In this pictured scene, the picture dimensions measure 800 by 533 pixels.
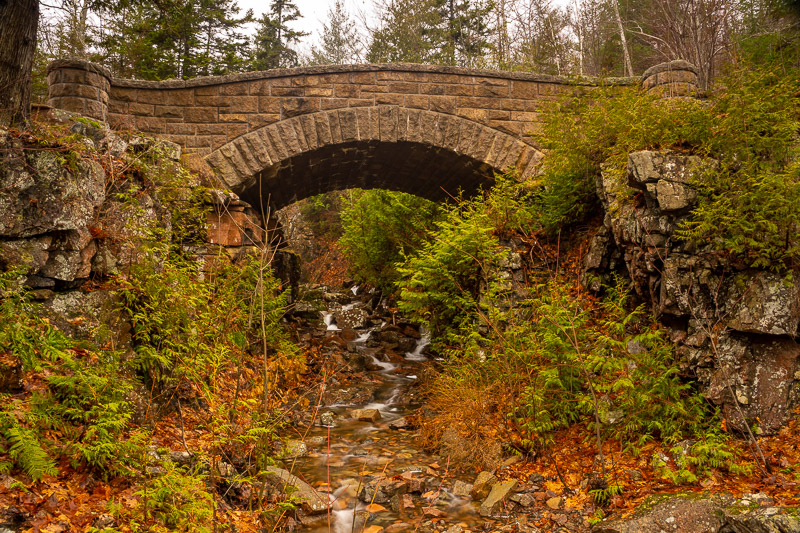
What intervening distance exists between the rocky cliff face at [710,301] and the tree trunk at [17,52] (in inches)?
249

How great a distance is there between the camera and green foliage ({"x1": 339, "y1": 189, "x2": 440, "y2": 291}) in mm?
12938

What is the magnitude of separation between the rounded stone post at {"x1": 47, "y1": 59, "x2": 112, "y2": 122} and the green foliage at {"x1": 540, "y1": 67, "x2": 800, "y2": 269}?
7.59 m

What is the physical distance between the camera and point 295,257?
41.7ft

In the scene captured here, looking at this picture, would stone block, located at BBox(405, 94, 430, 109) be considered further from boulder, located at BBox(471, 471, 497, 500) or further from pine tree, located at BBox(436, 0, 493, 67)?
pine tree, located at BBox(436, 0, 493, 67)

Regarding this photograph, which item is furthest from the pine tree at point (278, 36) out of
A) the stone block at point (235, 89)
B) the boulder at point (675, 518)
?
the boulder at point (675, 518)

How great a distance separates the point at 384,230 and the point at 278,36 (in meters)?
18.0

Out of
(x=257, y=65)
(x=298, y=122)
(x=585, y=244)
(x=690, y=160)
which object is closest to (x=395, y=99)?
(x=298, y=122)

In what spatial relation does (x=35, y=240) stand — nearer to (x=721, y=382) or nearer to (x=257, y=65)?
(x=721, y=382)

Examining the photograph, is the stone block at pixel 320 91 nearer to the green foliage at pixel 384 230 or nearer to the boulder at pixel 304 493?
the green foliage at pixel 384 230

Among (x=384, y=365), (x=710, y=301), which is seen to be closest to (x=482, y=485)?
(x=710, y=301)

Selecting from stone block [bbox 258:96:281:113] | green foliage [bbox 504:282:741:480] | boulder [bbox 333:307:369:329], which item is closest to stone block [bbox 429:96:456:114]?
stone block [bbox 258:96:281:113]

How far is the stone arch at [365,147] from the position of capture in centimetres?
865

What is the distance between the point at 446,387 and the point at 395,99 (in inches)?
202

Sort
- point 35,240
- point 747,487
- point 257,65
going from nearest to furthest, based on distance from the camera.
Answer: point 747,487 → point 35,240 → point 257,65
